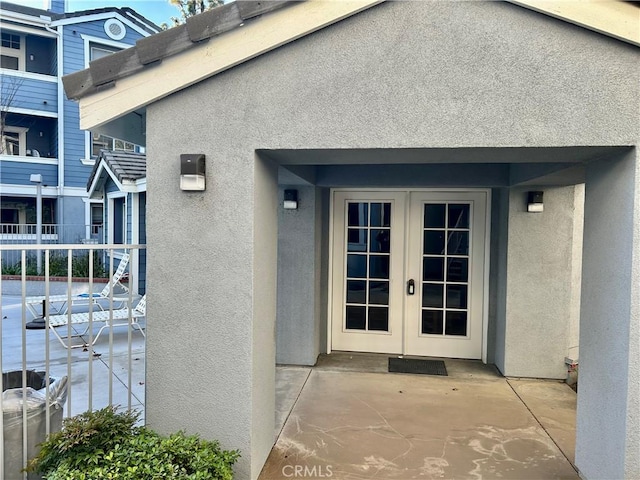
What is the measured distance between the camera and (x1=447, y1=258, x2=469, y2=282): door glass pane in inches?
303

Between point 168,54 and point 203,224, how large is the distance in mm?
1416

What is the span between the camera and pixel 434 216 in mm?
7758

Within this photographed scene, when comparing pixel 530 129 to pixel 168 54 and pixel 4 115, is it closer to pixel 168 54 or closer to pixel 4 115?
pixel 168 54

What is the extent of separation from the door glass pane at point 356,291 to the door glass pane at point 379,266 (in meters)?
0.25

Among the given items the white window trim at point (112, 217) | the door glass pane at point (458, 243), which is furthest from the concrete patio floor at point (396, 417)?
the white window trim at point (112, 217)

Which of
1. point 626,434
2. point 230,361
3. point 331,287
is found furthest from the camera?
point 331,287

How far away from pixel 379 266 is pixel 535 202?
2.76 metres

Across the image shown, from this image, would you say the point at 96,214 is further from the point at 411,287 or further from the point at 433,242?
the point at 433,242

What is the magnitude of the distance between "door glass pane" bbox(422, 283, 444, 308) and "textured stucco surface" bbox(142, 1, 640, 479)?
3936mm

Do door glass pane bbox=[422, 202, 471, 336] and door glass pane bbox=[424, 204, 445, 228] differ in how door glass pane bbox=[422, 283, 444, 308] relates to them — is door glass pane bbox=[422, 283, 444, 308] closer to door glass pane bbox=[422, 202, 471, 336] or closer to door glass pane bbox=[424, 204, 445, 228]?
door glass pane bbox=[422, 202, 471, 336]

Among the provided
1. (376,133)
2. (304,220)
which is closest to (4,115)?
(304,220)

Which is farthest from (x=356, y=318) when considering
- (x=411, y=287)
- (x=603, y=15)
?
(x=603, y=15)

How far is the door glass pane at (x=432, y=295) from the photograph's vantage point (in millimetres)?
7773

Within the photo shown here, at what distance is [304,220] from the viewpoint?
24.1 feet
